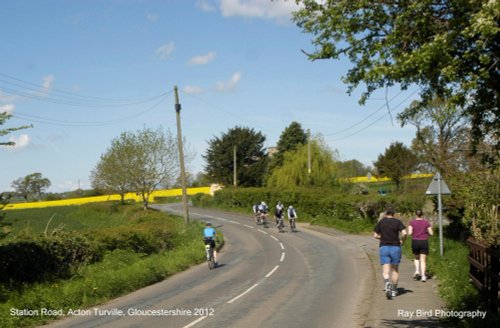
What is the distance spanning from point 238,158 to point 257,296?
64892mm

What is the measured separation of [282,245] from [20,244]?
54.0 ft

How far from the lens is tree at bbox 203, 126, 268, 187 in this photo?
76875 mm

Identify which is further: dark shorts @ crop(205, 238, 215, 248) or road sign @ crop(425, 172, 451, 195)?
dark shorts @ crop(205, 238, 215, 248)

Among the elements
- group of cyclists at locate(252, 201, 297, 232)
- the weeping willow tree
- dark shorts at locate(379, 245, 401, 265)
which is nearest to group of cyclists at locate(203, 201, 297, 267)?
group of cyclists at locate(252, 201, 297, 232)

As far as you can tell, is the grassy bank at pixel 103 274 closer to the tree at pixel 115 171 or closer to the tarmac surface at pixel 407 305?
the tarmac surface at pixel 407 305

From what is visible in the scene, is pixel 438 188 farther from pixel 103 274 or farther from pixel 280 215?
pixel 280 215

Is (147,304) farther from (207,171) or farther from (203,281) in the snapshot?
(207,171)

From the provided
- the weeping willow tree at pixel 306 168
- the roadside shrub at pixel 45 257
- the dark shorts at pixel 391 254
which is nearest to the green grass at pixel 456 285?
the dark shorts at pixel 391 254

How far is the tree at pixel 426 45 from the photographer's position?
579 centimetres

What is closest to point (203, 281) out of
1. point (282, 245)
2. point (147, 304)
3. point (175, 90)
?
point (147, 304)

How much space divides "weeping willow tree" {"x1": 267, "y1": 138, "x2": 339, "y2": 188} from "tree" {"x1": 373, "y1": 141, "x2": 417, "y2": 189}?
44.7 feet

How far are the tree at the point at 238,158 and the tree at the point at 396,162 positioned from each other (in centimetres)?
1886

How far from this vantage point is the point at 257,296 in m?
14.0

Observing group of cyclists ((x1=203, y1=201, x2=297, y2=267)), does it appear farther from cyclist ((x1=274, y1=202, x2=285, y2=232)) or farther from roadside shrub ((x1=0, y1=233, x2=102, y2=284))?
roadside shrub ((x1=0, y1=233, x2=102, y2=284))
